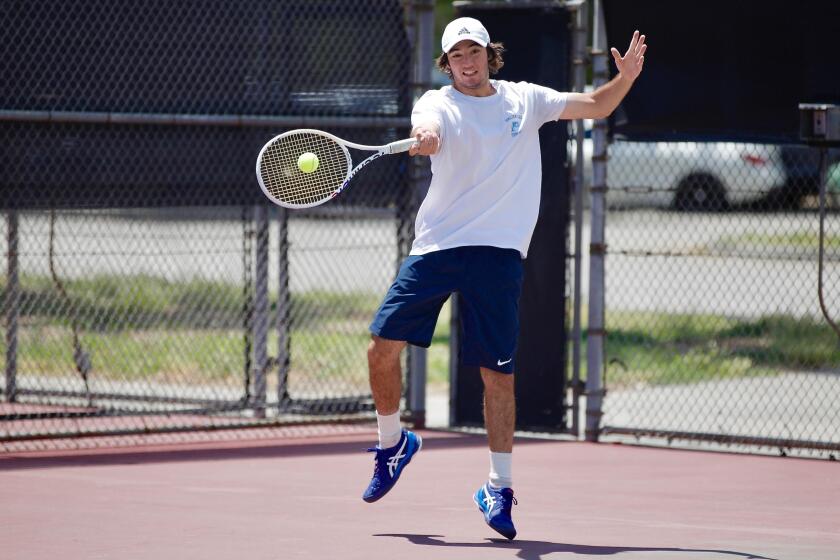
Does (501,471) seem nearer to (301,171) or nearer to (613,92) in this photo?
(301,171)

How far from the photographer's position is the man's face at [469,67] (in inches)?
230

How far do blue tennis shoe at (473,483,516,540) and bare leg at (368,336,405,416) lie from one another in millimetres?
593

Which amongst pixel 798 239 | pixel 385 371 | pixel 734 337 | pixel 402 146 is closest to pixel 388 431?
pixel 385 371

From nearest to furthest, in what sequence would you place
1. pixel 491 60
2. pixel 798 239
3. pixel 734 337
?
pixel 491 60 < pixel 734 337 < pixel 798 239

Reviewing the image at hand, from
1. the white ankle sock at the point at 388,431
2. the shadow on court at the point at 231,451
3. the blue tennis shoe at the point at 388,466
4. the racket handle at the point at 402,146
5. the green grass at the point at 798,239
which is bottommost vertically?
the shadow on court at the point at 231,451

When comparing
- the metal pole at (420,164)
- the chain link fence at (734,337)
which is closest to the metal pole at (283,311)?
the metal pole at (420,164)

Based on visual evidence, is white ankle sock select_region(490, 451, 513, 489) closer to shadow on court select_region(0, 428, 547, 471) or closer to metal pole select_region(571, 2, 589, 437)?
shadow on court select_region(0, 428, 547, 471)

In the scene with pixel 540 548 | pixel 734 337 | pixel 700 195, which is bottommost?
pixel 540 548

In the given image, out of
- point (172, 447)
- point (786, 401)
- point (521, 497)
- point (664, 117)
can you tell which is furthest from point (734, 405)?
point (172, 447)

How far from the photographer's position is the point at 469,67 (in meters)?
5.84

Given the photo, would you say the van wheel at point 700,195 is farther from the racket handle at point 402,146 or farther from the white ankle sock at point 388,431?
the racket handle at point 402,146

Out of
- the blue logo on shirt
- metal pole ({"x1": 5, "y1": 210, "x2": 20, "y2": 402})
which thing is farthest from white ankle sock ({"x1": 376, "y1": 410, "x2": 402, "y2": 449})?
metal pole ({"x1": 5, "y1": 210, "x2": 20, "y2": 402})

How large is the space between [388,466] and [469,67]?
1742mm

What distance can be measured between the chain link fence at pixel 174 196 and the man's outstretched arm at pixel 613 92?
2853 millimetres
